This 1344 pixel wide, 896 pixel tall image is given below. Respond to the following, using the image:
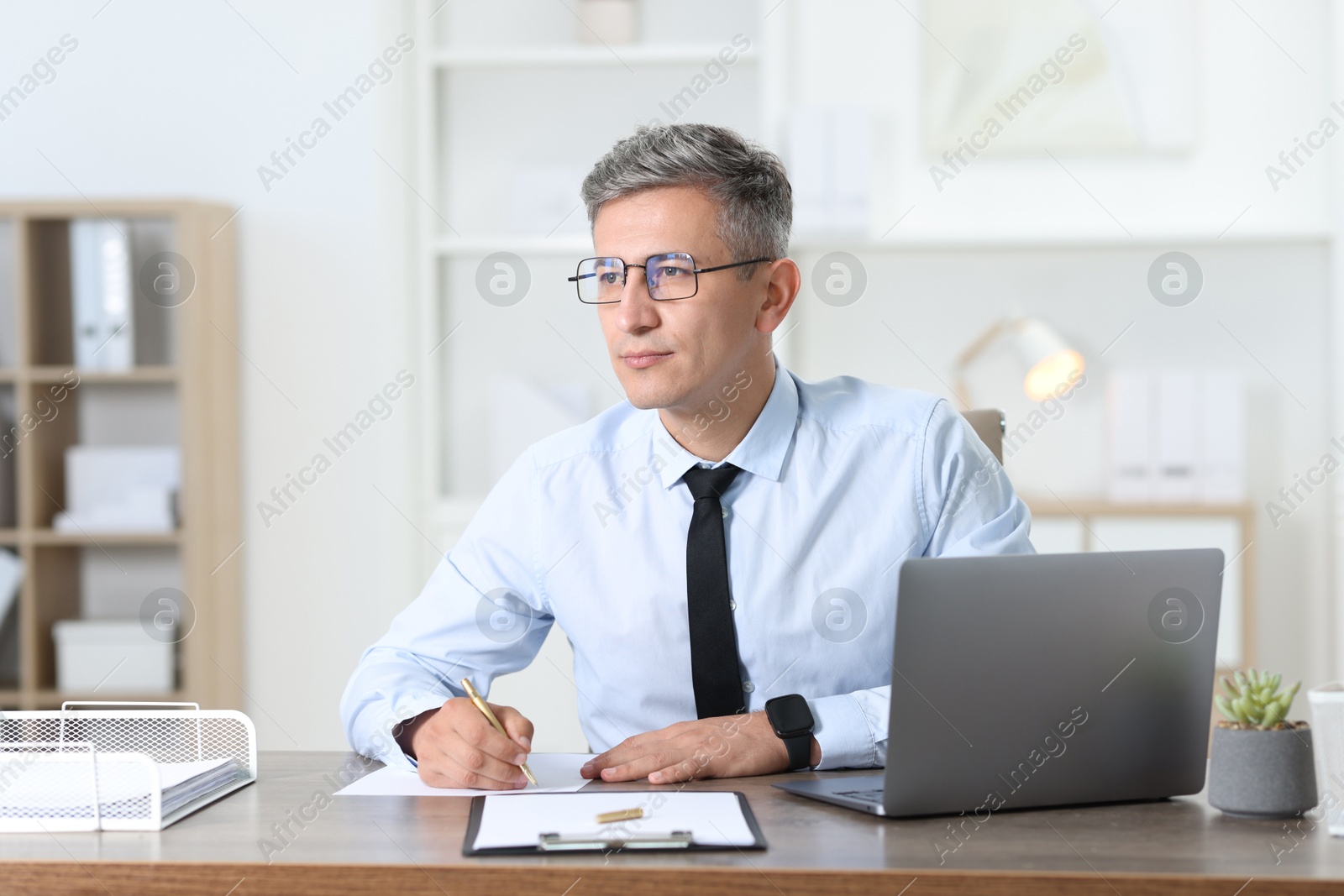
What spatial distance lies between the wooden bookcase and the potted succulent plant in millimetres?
2767

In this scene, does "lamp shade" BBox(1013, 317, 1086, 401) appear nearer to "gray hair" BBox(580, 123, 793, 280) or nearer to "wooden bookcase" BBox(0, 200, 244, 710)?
"gray hair" BBox(580, 123, 793, 280)

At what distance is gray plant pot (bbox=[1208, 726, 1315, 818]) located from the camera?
109 cm

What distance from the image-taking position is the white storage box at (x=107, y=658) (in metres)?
3.24

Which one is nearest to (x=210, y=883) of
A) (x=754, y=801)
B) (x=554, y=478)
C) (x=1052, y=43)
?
(x=754, y=801)

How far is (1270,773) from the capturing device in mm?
1089

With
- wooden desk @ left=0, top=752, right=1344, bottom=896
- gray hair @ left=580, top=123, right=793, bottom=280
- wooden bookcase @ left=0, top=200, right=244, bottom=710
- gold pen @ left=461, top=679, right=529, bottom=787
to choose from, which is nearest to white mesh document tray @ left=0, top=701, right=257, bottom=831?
wooden desk @ left=0, top=752, right=1344, bottom=896

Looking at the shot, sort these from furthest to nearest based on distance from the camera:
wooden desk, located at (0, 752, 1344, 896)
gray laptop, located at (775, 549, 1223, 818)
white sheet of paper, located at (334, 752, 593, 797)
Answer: white sheet of paper, located at (334, 752, 593, 797) < gray laptop, located at (775, 549, 1223, 818) < wooden desk, located at (0, 752, 1344, 896)

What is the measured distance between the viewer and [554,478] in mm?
1685

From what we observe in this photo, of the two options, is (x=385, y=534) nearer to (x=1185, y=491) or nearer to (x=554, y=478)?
(x=554, y=478)

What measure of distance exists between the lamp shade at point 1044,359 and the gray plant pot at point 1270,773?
6.80ft

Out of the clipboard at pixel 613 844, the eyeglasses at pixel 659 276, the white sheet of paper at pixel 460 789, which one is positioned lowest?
the white sheet of paper at pixel 460 789

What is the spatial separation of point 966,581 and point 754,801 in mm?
301

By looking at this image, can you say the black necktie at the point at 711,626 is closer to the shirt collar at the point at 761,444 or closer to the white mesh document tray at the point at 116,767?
the shirt collar at the point at 761,444

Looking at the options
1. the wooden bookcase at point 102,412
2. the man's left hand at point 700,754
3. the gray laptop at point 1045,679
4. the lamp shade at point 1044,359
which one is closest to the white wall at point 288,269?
the wooden bookcase at point 102,412
